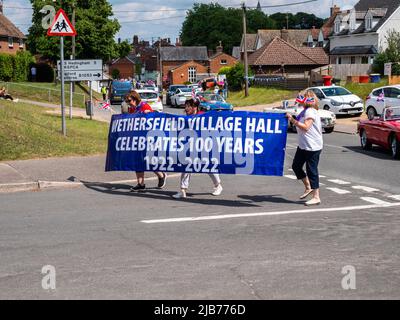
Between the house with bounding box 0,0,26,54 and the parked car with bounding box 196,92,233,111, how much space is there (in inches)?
1550

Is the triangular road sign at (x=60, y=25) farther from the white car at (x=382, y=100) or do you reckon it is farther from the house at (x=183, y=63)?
the house at (x=183, y=63)

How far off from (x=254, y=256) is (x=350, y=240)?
1.45 meters

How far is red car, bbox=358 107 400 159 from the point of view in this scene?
16969 mm

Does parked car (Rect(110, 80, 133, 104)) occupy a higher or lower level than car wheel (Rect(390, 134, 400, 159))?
higher

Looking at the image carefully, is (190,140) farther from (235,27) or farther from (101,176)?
(235,27)

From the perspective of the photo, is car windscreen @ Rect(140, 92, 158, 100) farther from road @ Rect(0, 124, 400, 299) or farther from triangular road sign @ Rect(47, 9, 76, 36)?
road @ Rect(0, 124, 400, 299)

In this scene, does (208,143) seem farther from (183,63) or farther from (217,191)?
(183,63)

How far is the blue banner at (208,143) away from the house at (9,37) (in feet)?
205

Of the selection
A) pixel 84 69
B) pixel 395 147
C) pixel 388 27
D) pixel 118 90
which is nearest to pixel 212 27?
pixel 388 27

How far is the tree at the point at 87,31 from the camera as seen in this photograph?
68294 millimetres

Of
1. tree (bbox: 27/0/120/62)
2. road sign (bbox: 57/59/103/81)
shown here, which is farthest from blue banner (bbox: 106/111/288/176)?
tree (bbox: 27/0/120/62)

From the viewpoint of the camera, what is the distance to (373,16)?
62.6 metres

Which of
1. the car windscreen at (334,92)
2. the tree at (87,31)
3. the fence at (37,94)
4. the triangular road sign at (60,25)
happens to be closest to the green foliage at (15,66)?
the tree at (87,31)

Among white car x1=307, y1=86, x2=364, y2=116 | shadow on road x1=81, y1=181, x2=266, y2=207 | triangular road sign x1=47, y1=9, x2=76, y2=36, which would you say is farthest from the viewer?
white car x1=307, y1=86, x2=364, y2=116
